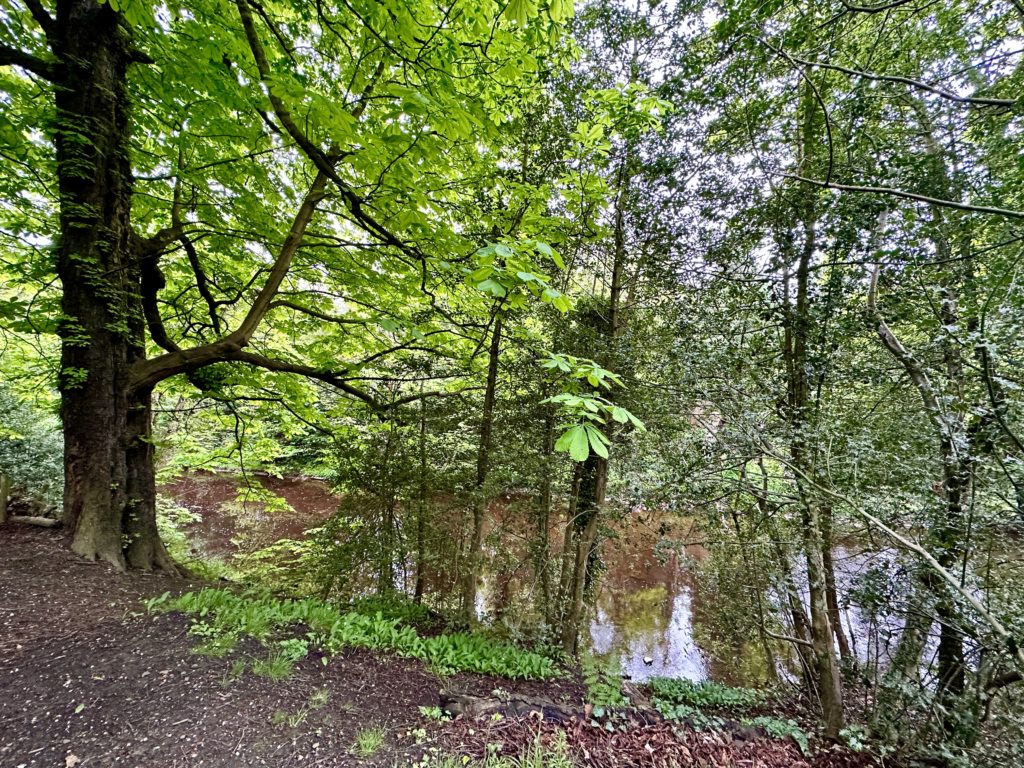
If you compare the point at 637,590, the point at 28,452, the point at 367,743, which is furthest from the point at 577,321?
the point at 28,452

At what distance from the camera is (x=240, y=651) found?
269 centimetres

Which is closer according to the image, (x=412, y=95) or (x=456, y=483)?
(x=412, y=95)

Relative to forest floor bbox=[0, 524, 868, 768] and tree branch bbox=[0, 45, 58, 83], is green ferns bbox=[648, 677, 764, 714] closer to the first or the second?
forest floor bbox=[0, 524, 868, 768]

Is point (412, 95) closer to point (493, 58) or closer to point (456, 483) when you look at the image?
point (493, 58)

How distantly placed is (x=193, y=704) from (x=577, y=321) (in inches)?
168

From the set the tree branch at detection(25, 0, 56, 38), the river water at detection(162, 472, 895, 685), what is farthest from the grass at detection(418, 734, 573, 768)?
the tree branch at detection(25, 0, 56, 38)

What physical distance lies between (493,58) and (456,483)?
395 centimetres

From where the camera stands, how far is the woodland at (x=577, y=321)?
2496 mm

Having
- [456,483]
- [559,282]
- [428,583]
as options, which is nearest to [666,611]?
[428,583]

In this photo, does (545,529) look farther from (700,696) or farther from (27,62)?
(27,62)

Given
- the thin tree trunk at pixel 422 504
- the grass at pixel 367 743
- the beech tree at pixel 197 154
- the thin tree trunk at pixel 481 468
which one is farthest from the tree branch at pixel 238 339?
the grass at pixel 367 743

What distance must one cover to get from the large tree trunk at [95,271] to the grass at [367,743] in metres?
2.75

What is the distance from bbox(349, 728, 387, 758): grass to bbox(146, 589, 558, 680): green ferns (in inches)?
32.6

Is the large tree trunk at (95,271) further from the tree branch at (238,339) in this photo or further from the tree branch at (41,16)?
the tree branch at (238,339)
